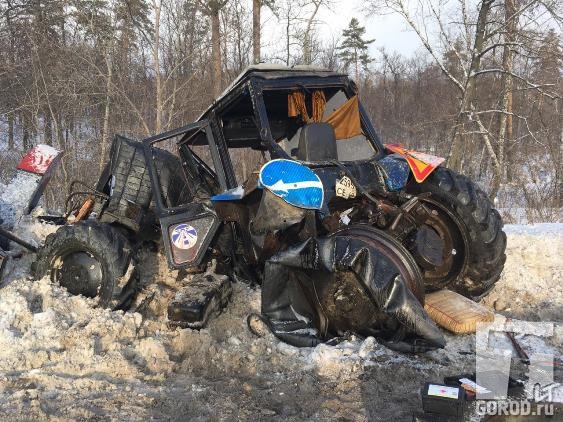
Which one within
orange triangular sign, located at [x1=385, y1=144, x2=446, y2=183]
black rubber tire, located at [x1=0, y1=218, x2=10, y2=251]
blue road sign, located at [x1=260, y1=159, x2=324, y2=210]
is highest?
orange triangular sign, located at [x1=385, y1=144, x2=446, y2=183]

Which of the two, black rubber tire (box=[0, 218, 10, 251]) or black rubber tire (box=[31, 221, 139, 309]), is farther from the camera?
black rubber tire (box=[0, 218, 10, 251])

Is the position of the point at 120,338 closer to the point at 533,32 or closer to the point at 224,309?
the point at 224,309

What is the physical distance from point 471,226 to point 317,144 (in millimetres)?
1425

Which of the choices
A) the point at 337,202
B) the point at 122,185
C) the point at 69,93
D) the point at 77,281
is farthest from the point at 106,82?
the point at 337,202

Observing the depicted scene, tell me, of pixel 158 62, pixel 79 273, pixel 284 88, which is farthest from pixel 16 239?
pixel 158 62

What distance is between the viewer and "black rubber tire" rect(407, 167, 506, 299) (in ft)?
13.4

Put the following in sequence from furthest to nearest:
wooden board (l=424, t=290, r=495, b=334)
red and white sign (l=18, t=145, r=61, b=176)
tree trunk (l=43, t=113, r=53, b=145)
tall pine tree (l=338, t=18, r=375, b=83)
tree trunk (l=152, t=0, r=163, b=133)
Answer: tall pine tree (l=338, t=18, r=375, b=83) → tree trunk (l=43, t=113, r=53, b=145) → tree trunk (l=152, t=0, r=163, b=133) → red and white sign (l=18, t=145, r=61, b=176) → wooden board (l=424, t=290, r=495, b=334)

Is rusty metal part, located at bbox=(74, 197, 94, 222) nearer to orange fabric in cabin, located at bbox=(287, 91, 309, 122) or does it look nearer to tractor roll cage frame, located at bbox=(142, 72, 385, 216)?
tractor roll cage frame, located at bbox=(142, 72, 385, 216)

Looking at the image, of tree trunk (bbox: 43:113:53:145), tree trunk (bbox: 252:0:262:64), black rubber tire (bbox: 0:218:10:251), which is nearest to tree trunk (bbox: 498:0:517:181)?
tree trunk (bbox: 252:0:262:64)

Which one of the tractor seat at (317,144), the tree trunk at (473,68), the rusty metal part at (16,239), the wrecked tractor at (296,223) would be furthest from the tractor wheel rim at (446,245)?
the tree trunk at (473,68)

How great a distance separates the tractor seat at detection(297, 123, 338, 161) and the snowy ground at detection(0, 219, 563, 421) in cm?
130

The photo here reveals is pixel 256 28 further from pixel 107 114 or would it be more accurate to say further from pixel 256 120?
pixel 256 120

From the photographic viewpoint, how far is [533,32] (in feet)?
39.1

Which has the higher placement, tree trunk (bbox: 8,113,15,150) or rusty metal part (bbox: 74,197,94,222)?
tree trunk (bbox: 8,113,15,150)
